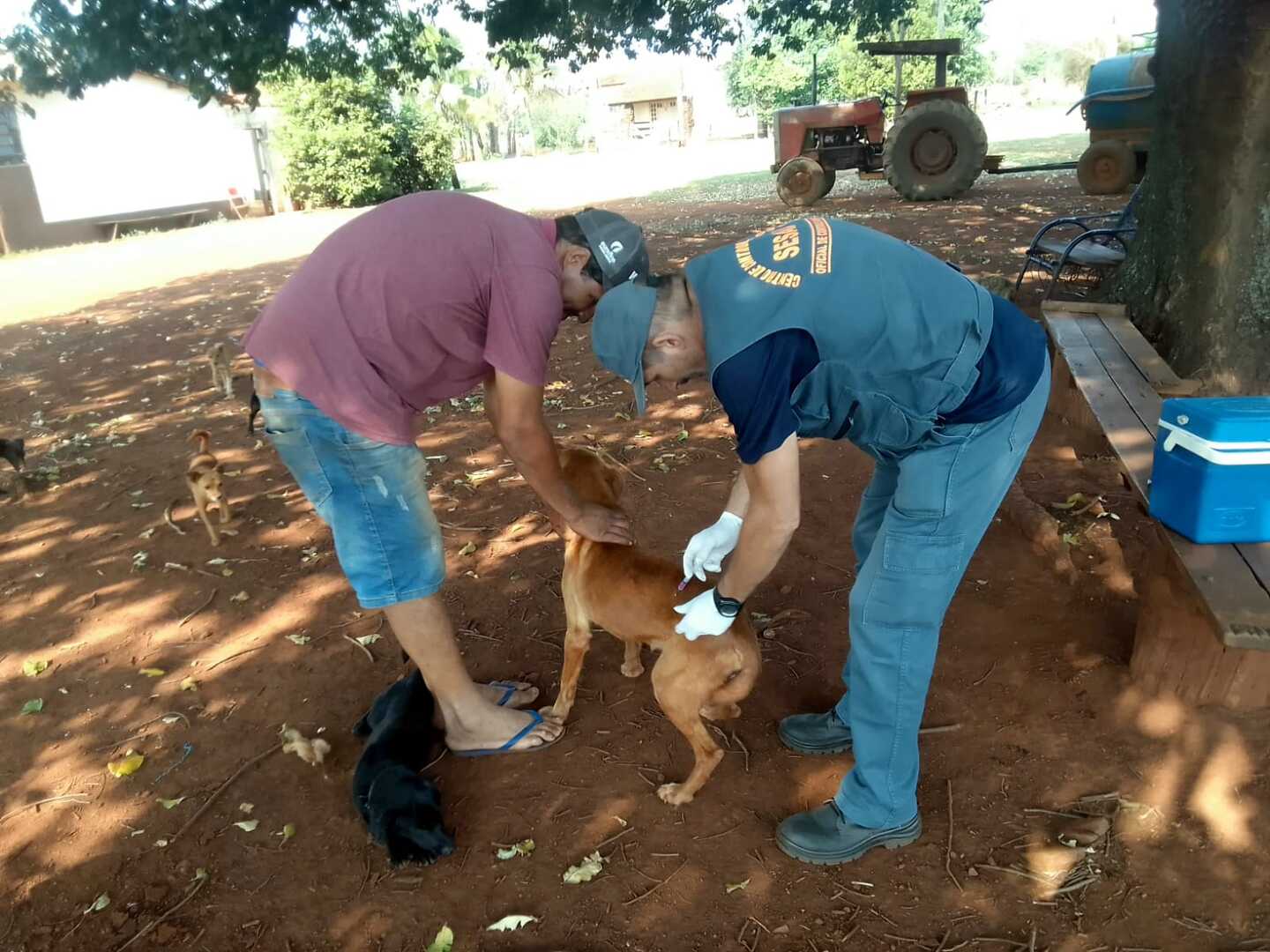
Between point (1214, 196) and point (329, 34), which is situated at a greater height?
point (329, 34)

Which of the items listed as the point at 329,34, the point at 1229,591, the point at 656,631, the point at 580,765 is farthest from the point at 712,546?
the point at 329,34

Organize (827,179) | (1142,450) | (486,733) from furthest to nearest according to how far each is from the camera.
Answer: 1. (827,179)
2. (1142,450)
3. (486,733)

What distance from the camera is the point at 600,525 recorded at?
9.78 feet

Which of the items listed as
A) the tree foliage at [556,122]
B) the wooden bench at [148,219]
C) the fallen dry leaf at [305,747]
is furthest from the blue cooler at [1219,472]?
the tree foliage at [556,122]

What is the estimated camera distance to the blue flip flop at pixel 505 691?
338 cm

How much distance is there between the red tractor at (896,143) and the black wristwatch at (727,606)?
14.5 metres

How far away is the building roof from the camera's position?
190 ft

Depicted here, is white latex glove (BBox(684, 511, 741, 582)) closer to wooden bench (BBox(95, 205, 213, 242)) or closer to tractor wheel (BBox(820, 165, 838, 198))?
tractor wheel (BBox(820, 165, 838, 198))

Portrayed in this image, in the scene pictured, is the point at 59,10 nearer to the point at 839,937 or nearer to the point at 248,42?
the point at 248,42

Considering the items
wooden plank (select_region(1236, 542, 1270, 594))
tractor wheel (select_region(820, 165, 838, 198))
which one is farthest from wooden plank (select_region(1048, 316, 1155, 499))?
tractor wheel (select_region(820, 165, 838, 198))

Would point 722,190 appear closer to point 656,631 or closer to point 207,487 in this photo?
point 207,487

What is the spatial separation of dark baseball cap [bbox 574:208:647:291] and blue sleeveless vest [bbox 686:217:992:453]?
0.45 m

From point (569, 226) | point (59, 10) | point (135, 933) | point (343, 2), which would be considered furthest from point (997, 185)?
point (135, 933)

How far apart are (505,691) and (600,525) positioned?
0.92 meters
